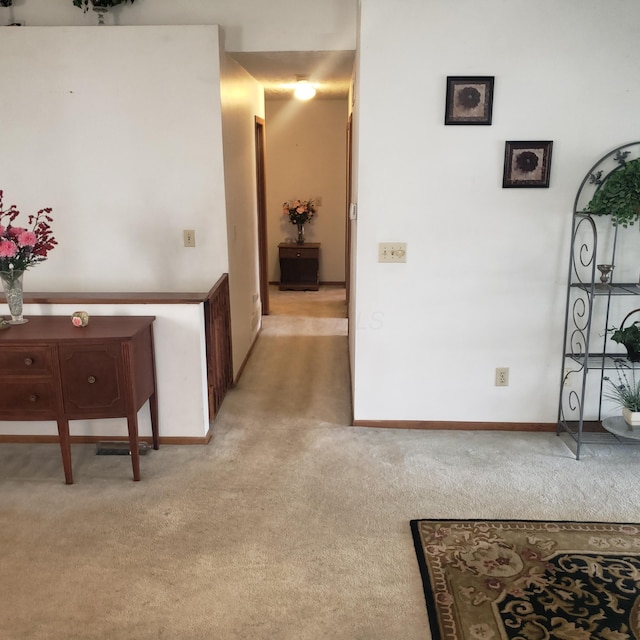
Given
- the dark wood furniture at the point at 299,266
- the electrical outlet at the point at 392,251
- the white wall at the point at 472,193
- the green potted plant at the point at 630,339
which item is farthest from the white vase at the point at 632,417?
the dark wood furniture at the point at 299,266

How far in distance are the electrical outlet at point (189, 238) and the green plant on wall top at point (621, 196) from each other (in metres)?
2.39

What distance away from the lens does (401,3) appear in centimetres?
311

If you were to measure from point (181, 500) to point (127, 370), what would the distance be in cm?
66

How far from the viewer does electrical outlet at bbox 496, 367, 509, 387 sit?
350 cm

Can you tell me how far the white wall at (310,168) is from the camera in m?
7.66

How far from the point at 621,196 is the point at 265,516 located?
2.28 metres

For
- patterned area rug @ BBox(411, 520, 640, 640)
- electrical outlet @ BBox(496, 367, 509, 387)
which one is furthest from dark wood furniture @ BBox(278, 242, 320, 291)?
patterned area rug @ BBox(411, 520, 640, 640)

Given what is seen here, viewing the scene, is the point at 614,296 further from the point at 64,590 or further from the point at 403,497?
the point at 64,590

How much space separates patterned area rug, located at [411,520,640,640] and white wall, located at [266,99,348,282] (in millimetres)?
5727

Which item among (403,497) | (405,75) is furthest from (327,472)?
(405,75)

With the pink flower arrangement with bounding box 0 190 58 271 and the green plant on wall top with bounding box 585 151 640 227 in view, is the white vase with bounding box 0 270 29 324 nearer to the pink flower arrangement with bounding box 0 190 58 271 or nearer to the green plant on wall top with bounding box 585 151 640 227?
the pink flower arrangement with bounding box 0 190 58 271

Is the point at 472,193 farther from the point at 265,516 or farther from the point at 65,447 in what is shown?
the point at 65,447

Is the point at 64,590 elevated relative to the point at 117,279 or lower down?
lower down

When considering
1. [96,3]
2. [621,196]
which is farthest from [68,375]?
[621,196]
